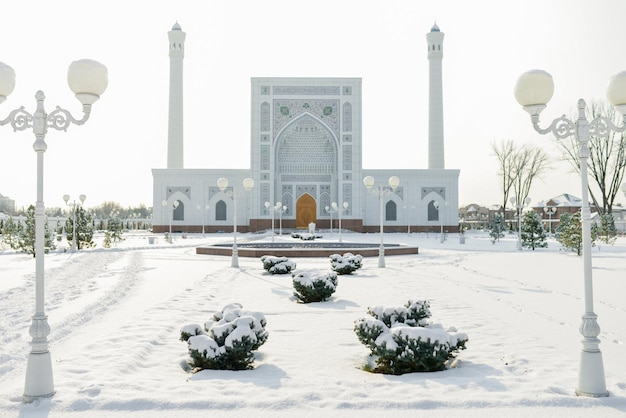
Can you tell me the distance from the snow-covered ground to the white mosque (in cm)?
2922

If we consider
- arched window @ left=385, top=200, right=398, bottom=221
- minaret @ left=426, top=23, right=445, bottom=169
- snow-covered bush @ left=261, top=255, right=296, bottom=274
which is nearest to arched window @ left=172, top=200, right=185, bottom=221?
arched window @ left=385, top=200, right=398, bottom=221

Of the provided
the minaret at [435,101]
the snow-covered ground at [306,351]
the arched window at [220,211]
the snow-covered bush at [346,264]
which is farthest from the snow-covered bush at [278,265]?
the minaret at [435,101]

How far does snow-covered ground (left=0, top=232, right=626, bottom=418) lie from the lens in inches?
140

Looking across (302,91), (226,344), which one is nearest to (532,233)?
(226,344)

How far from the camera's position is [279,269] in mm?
11867

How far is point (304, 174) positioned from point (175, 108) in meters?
11.6

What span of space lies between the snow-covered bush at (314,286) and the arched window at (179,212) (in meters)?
33.9

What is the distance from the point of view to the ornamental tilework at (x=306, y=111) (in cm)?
3994

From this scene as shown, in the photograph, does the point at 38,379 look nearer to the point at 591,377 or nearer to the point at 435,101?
the point at 591,377

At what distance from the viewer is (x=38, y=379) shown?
12.1 feet

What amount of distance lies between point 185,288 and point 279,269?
2.82 metres

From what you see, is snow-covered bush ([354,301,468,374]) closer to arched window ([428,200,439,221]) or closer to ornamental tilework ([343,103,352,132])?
ornamental tilework ([343,103,352,132])

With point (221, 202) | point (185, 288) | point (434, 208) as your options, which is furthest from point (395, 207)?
point (185, 288)

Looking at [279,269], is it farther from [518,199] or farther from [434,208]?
[518,199]
